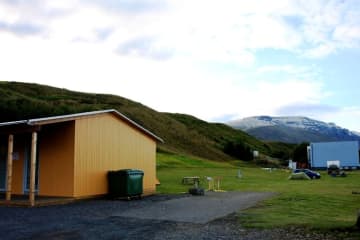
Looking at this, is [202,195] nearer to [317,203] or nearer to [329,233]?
[317,203]

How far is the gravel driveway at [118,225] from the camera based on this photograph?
29.7 ft

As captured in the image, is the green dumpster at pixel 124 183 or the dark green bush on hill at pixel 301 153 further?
the dark green bush on hill at pixel 301 153

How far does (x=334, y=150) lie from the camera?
5197cm

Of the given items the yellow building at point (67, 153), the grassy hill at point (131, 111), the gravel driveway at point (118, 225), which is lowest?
the gravel driveway at point (118, 225)

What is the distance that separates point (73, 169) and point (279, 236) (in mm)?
9571

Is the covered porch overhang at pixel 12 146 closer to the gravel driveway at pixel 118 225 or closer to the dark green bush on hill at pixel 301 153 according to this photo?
the gravel driveway at pixel 118 225

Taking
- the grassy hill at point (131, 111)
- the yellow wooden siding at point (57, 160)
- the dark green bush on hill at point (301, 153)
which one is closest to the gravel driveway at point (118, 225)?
the yellow wooden siding at point (57, 160)

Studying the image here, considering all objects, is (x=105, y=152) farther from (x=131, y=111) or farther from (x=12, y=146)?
(x=131, y=111)

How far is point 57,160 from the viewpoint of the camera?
1658 cm

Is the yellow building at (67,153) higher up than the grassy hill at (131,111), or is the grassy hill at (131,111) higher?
the grassy hill at (131,111)

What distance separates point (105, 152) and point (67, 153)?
2.01 metres

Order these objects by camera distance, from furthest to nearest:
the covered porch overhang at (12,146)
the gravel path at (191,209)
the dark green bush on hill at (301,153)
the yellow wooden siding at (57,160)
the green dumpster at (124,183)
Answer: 1. the dark green bush on hill at (301,153)
2. the green dumpster at (124,183)
3. the yellow wooden siding at (57,160)
4. the covered porch overhang at (12,146)
5. the gravel path at (191,209)

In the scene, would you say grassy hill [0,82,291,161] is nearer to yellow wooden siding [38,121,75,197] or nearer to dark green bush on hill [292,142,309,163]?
dark green bush on hill [292,142,309,163]

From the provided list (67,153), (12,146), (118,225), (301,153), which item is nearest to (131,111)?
(301,153)
